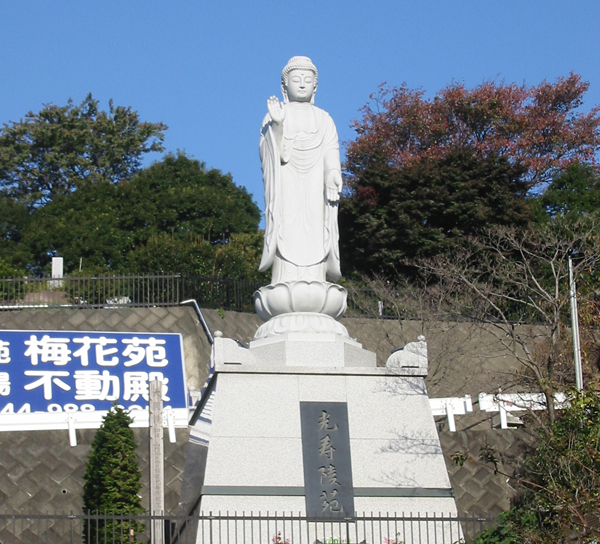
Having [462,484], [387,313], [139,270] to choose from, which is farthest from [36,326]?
[462,484]

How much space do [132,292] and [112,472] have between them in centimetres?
842

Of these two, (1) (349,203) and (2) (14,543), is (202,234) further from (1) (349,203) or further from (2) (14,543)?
(2) (14,543)

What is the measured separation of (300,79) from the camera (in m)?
11.8

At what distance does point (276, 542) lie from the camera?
9383 millimetres

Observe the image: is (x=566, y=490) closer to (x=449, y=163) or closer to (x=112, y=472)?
(x=112, y=472)

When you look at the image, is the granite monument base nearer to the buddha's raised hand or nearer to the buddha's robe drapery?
the buddha's robe drapery

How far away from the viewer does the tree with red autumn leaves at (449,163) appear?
77.9 feet

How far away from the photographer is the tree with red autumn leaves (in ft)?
77.9

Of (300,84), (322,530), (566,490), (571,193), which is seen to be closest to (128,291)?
(300,84)

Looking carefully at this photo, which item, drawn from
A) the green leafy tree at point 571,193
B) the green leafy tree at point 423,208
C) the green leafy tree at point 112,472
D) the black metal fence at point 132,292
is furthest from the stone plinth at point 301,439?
the green leafy tree at point 571,193

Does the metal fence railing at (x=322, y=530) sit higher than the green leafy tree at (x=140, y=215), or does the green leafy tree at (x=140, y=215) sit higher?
the green leafy tree at (x=140, y=215)

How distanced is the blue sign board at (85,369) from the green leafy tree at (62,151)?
45.8ft

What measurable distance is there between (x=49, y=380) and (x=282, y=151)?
296 inches

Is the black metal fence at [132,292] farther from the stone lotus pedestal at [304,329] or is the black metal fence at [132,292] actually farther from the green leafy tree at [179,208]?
the stone lotus pedestal at [304,329]
